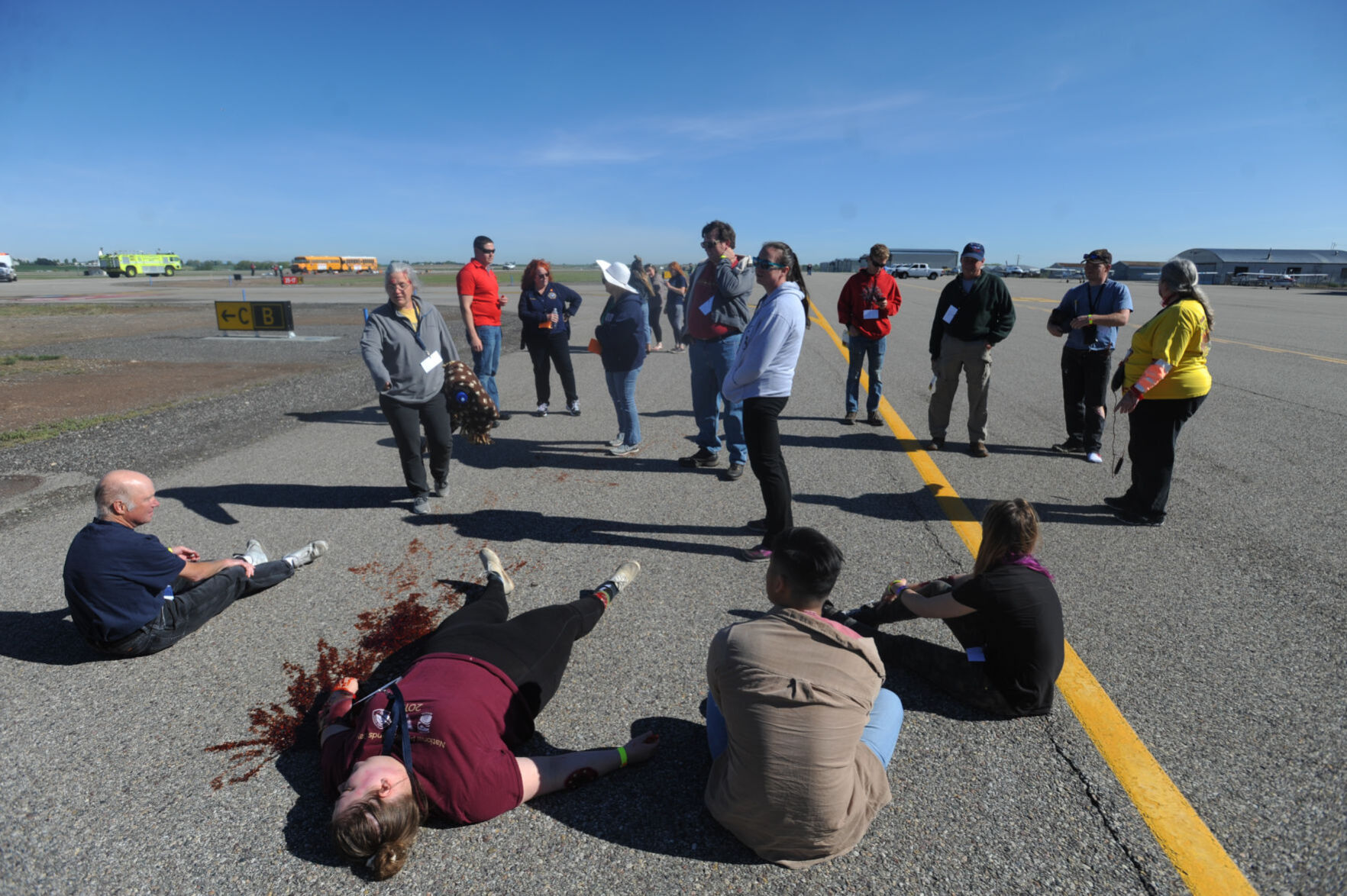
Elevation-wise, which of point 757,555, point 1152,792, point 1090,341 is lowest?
point 1152,792

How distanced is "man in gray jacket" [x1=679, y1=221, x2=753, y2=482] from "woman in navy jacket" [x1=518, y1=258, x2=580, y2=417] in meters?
2.44

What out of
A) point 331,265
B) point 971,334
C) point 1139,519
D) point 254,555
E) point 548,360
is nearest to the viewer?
point 254,555

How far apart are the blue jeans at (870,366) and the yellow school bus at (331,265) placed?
85446mm

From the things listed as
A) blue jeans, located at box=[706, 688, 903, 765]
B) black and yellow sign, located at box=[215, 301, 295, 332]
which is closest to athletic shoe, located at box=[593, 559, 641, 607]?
blue jeans, located at box=[706, 688, 903, 765]

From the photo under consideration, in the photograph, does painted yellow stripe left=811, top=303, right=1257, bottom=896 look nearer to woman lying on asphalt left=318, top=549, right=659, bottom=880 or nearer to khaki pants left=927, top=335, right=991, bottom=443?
woman lying on asphalt left=318, top=549, right=659, bottom=880

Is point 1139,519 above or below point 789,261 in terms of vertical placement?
below

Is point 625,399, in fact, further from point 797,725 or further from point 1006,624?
point 797,725

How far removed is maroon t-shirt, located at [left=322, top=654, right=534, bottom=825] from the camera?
2.16 metres

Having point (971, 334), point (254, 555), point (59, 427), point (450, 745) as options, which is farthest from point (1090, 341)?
point (59, 427)

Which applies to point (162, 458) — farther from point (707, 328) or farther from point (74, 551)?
point (707, 328)

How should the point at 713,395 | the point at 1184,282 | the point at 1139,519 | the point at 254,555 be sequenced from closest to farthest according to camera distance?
the point at 254,555 → the point at 1184,282 → the point at 1139,519 → the point at 713,395

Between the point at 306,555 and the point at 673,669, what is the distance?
259 centimetres

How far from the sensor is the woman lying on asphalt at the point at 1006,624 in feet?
8.69

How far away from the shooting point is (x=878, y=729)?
7.90 ft
